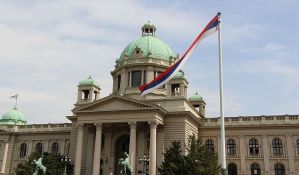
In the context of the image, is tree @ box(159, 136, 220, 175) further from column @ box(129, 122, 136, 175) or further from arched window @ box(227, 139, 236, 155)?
arched window @ box(227, 139, 236, 155)

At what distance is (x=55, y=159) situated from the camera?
6025 centimetres

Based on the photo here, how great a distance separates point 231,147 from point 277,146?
7111 mm

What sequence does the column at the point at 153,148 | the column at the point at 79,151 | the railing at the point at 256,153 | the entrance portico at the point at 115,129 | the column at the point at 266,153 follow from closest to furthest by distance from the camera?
the column at the point at 153,148, the entrance portico at the point at 115,129, the column at the point at 79,151, the column at the point at 266,153, the railing at the point at 256,153

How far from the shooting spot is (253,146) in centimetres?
6419

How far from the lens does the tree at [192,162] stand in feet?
155

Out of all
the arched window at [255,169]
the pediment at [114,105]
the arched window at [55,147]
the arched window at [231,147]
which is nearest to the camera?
the pediment at [114,105]

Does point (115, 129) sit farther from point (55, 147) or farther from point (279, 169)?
point (279, 169)

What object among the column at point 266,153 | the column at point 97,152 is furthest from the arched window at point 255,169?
the column at point 97,152

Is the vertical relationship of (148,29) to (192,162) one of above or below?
above

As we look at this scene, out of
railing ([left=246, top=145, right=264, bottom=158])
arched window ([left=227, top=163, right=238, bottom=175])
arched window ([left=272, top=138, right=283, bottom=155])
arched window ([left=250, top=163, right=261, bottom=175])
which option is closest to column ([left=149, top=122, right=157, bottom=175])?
arched window ([left=227, top=163, right=238, bottom=175])

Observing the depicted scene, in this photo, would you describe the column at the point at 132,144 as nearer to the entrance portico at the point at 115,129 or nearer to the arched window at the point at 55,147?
the entrance portico at the point at 115,129

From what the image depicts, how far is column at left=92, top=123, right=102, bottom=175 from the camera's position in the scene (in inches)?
2239

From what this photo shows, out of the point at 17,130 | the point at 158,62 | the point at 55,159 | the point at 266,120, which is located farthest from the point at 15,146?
the point at 266,120

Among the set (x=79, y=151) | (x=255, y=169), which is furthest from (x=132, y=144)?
(x=255, y=169)
